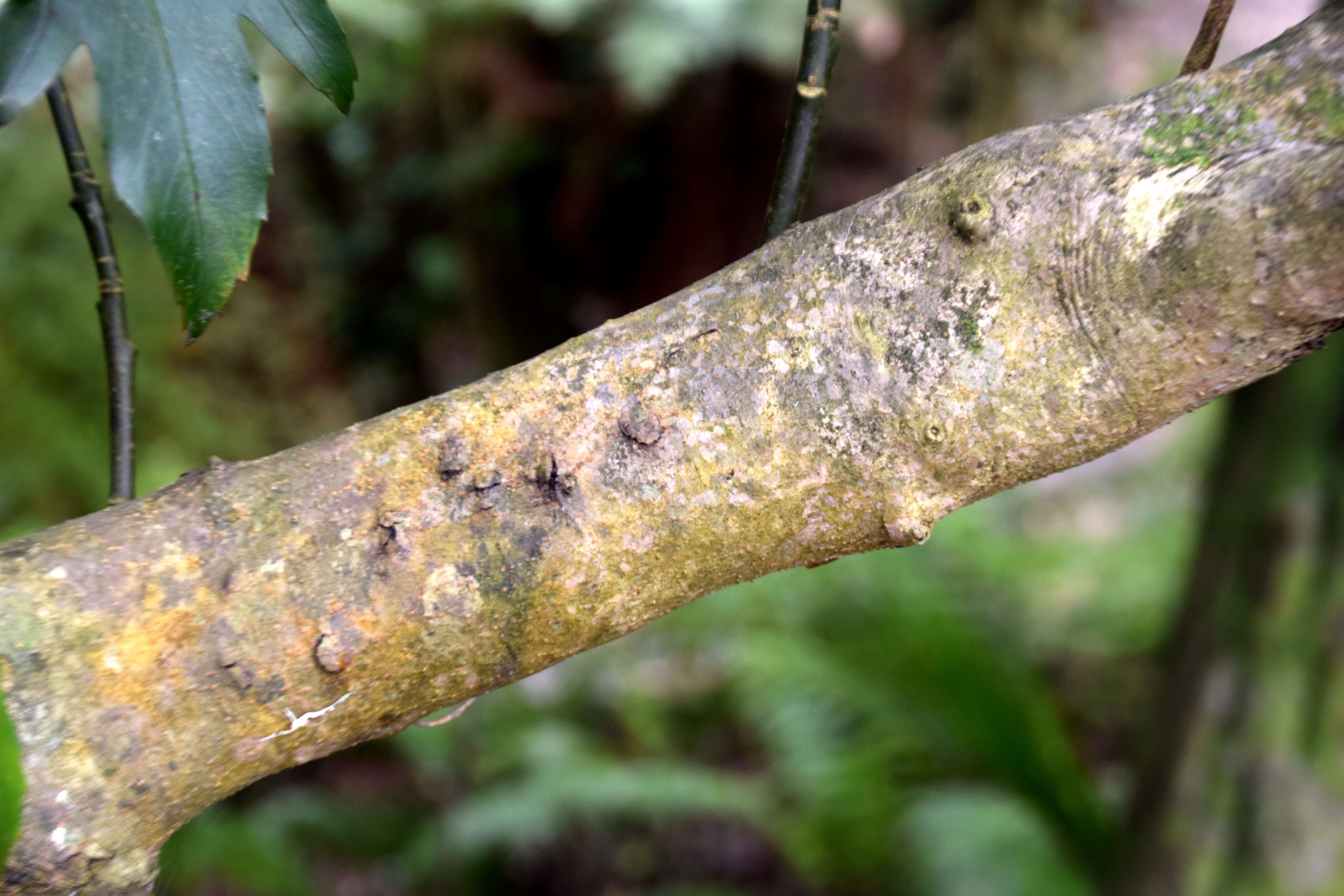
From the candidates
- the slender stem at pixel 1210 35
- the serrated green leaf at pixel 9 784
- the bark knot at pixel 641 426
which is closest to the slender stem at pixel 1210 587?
the slender stem at pixel 1210 35

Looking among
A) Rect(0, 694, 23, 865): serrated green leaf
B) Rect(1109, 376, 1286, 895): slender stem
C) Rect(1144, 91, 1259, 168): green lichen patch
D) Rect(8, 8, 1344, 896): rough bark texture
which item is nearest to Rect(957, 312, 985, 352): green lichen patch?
Rect(8, 8, 1344, 896): rough bark texture

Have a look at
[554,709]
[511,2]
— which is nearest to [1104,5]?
[511,2]

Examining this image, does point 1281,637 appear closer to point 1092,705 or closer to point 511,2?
point 1092,705

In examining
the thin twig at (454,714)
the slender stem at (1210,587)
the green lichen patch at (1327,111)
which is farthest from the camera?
the slender stem at (1210,587)

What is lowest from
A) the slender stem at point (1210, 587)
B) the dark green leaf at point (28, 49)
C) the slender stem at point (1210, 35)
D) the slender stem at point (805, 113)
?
the slender stem at point (1210, 587)

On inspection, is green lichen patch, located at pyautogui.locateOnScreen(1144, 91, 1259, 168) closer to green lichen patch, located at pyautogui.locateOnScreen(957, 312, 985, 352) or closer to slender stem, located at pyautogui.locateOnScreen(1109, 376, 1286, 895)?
green lichen patch, located at pyautogui.locateOnScreen(957, 312, 985, 352)

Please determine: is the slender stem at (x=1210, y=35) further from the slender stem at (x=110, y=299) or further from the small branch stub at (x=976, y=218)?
the slender stem at (x=110, y=299)
